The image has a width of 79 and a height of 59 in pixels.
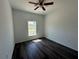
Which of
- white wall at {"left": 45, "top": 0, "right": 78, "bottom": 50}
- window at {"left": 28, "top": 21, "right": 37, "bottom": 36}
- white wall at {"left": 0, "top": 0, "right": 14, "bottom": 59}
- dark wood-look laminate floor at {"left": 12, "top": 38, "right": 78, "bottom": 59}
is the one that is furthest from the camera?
window at {"left": 28, "top": 21, "right": 37, "bottom": 36}

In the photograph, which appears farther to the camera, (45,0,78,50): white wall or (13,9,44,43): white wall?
(13,9,44,43): white wall

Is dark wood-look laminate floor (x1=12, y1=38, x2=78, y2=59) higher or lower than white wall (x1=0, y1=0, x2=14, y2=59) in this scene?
lower

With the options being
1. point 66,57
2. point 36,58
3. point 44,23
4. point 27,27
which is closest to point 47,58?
point 36,58

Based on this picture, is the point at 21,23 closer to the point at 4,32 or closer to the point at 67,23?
the point at 4,32

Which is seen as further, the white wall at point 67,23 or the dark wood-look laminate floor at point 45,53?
the white wall at point 67,23

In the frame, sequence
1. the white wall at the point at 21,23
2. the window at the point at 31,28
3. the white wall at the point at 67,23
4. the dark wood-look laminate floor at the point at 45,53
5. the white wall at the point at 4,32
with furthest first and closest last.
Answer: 1. the window at the point at 31,28
2. the white wall at the point at 21,23
3. the white wall at the point at 67,23
4. the dark wood-look laminate floor at the point at 45,53
5. the white wall at the point at 4,32

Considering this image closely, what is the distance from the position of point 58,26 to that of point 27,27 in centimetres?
268

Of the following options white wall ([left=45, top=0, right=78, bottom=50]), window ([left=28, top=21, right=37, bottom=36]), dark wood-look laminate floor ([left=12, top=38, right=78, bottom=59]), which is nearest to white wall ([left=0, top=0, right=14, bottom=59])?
dark wood-look laminate floor ([left=12, top=38, right=78, bottom=59])

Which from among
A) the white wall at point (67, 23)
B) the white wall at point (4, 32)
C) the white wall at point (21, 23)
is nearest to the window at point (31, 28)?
the white wall at point (21, 23)

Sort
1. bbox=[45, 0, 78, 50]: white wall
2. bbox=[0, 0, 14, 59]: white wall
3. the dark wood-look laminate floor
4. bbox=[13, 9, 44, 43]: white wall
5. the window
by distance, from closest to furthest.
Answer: bbox=[0, 0, 14, 59]: white wall
the dark wood-look laminate floor
bbox=[45, 0, 78, 50]: white wall
bbox=[13, 9, 44, 43]: white wall
the window

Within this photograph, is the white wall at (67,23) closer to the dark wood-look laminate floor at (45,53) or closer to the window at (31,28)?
the dark wood-look laminate floor at (45,53)

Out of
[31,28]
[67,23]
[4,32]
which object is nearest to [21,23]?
[31,28]

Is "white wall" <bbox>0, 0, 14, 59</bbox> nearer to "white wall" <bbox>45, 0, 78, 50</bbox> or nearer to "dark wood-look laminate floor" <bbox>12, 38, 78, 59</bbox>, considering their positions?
"dark wood-look laminate floor" <bbox>12, 38, 78, 59</bbox>

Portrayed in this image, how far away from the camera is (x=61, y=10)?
159 inches
